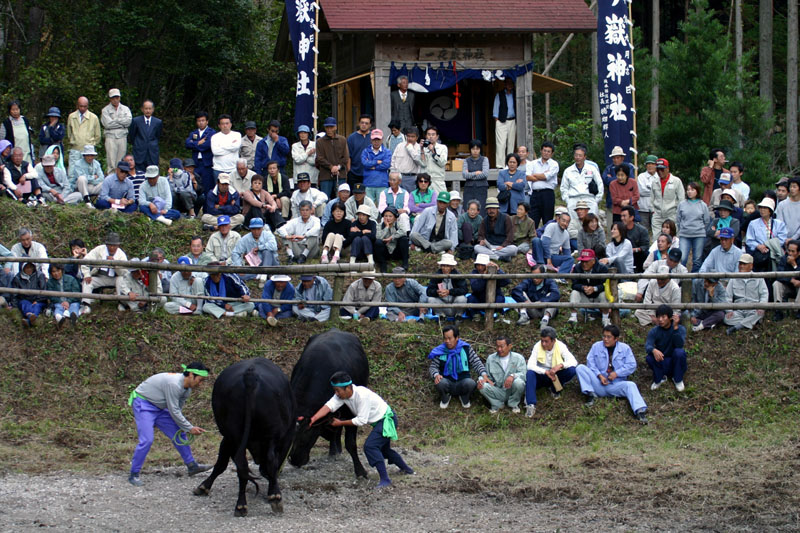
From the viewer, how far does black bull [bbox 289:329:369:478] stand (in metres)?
10.2

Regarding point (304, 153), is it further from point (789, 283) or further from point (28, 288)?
point (789, 283)

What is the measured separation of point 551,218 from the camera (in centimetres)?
1708

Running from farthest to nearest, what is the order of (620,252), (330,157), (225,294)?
(330,157) < (620,252) < (225,294)

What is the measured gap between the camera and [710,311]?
44.9ft

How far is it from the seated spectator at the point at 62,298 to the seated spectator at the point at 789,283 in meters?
9.59

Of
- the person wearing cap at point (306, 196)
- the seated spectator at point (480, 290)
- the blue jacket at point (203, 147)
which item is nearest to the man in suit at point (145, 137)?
the blue jacket at point (203, 147)

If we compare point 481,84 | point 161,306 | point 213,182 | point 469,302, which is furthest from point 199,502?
point 481,84

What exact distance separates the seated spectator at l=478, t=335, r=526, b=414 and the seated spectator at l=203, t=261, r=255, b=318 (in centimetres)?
356

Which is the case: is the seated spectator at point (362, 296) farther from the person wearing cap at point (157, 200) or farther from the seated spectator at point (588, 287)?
the person wearing cap at point (157, 200)

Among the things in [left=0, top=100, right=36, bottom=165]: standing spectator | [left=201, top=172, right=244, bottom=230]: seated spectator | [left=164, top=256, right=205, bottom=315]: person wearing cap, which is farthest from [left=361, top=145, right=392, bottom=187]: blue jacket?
[left=0, top=100, right=36, bottom=165]: standing spectator

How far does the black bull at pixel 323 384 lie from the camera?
33.5ft

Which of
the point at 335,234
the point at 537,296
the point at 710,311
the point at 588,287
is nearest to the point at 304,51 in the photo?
the point at 335,234

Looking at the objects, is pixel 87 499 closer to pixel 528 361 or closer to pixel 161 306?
pixel 161 306

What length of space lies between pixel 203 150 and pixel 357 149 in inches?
108
